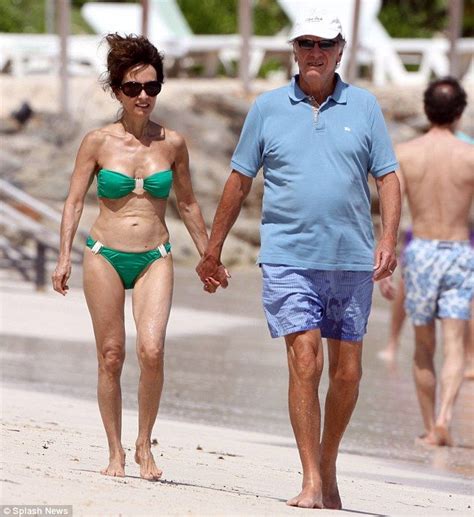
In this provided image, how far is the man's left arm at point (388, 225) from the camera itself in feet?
20.0

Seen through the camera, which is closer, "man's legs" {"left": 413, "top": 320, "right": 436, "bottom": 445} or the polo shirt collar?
the polo shirt collar

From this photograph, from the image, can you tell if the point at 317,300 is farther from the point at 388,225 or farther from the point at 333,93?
the point at 333,93

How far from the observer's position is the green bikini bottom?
6391 millimetres

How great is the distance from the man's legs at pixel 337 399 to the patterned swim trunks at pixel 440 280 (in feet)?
8.65

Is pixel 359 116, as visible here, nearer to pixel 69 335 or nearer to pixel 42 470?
pixel 42 470

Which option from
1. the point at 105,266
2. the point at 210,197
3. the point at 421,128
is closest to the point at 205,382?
the point at 105,266

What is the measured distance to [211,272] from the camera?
6254mm

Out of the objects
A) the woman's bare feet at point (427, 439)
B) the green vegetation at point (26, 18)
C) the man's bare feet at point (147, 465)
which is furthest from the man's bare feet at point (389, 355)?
the green vegetation at point (26, 18)

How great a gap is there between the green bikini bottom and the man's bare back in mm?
2754

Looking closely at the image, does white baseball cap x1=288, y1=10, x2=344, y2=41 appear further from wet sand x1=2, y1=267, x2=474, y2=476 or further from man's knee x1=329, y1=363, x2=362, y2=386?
wet sand x1=2, y1=267, x2=474, y2=476

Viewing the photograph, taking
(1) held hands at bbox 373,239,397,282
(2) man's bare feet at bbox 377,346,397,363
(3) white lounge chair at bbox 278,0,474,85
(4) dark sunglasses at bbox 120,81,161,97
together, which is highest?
(4) dark sunglasses at bbox 120,81,161,97

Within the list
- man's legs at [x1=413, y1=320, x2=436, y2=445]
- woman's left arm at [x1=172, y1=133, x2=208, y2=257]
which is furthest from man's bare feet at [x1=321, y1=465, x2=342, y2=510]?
man's legs at [x1=413, y1=320, x2=436, y2=445]

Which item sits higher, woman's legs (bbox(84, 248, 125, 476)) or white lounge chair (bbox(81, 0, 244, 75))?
woman's legs (bbox(84, 248, 125, 476))

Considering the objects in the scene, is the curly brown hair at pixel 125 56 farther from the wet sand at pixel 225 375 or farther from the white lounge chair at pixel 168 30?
the white lounge chair at pixel 168 30
